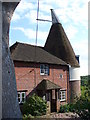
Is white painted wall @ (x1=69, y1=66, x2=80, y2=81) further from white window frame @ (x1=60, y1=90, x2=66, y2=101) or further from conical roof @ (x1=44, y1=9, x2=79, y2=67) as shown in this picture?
white window frame @ (x1=60, y1=90, x2=66, y2=101)

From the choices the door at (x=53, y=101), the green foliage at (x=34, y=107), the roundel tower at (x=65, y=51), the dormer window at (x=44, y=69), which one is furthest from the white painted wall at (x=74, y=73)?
the green foliage at (x=34, y=107)

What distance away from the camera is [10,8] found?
22.2 ft

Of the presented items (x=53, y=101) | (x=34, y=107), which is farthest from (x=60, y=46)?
(x=34, y=107)

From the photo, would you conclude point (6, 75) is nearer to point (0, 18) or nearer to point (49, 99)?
point (0, 18)

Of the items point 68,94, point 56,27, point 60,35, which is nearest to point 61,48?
point 60,35

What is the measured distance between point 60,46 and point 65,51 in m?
1.07

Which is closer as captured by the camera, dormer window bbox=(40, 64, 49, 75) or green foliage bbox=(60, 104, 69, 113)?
green foliage bbox=(60, 104, 69, 113)

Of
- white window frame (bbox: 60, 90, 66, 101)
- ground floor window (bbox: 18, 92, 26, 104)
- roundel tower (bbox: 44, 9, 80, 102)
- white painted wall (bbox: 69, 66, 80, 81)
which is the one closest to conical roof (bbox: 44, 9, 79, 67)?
roundel tower (bbox: 44, 9, 80, 102)

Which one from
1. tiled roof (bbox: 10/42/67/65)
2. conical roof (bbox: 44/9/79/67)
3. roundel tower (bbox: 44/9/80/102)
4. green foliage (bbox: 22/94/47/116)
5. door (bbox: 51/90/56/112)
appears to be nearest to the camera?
green foliage (bbox: 22/94/47/116)

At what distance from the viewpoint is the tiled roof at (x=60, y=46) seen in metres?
25.6

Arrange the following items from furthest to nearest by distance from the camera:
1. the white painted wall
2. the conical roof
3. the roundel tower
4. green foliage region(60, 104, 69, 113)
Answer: the conical roof → the roundel tower → the white painted wall → green foliage region(60, 104, 69, 113)

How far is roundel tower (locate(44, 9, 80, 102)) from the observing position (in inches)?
978

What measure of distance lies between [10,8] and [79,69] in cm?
2074

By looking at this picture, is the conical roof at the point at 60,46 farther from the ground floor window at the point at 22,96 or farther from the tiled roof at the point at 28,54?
the ground floor window at the point at 22,96
